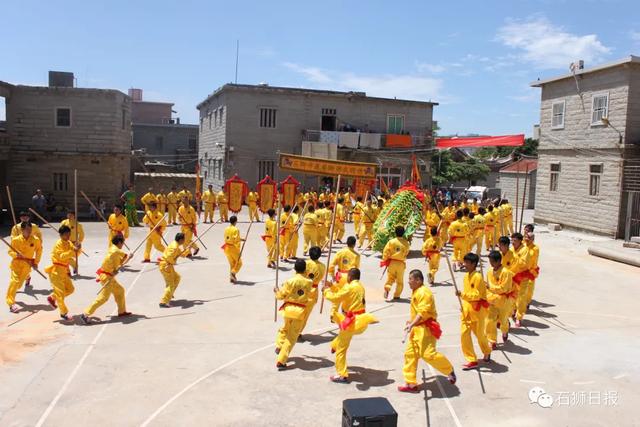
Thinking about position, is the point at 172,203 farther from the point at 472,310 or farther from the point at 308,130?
the point at 472,310

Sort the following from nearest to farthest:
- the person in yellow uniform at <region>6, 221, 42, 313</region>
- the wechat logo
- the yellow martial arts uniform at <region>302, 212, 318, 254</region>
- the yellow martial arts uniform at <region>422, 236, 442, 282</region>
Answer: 1. the wechat logo
2. the person in yellow uniform at <region>6, 221, 42, 313</region>
3. the yellow martial arts uniform at <region>422, 236, 442, 282</region>
4. the yellow martial arts uniform at <region>302, 212, 318, 254</region>

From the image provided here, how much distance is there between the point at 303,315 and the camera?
7.94 meters

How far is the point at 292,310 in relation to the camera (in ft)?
25.5

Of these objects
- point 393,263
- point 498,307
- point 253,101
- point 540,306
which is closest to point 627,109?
point 540,306

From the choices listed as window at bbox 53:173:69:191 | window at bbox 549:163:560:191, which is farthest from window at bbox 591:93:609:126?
window at bbox 53:173:69:191

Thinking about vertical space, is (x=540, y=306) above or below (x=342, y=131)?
below

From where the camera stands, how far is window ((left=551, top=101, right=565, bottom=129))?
2424 cm

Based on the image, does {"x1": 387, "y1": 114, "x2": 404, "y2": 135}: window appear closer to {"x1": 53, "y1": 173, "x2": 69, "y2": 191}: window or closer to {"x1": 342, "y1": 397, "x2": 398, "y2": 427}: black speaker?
{"x1": 53, "y1": 173, "x2": 69, "y2": 191}: window

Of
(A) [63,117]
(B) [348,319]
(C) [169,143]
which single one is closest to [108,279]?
(B) [348,319]

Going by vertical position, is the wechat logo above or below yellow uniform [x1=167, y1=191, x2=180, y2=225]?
below

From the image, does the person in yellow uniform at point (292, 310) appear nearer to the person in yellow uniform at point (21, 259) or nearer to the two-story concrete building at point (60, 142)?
the person in yellow uniform at point (21, 259)

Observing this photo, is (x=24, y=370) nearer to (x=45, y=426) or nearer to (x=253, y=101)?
(x=45, y=426)

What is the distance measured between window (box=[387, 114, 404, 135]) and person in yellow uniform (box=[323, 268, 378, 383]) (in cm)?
2981

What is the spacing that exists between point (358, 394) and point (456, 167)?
39.6 meters
